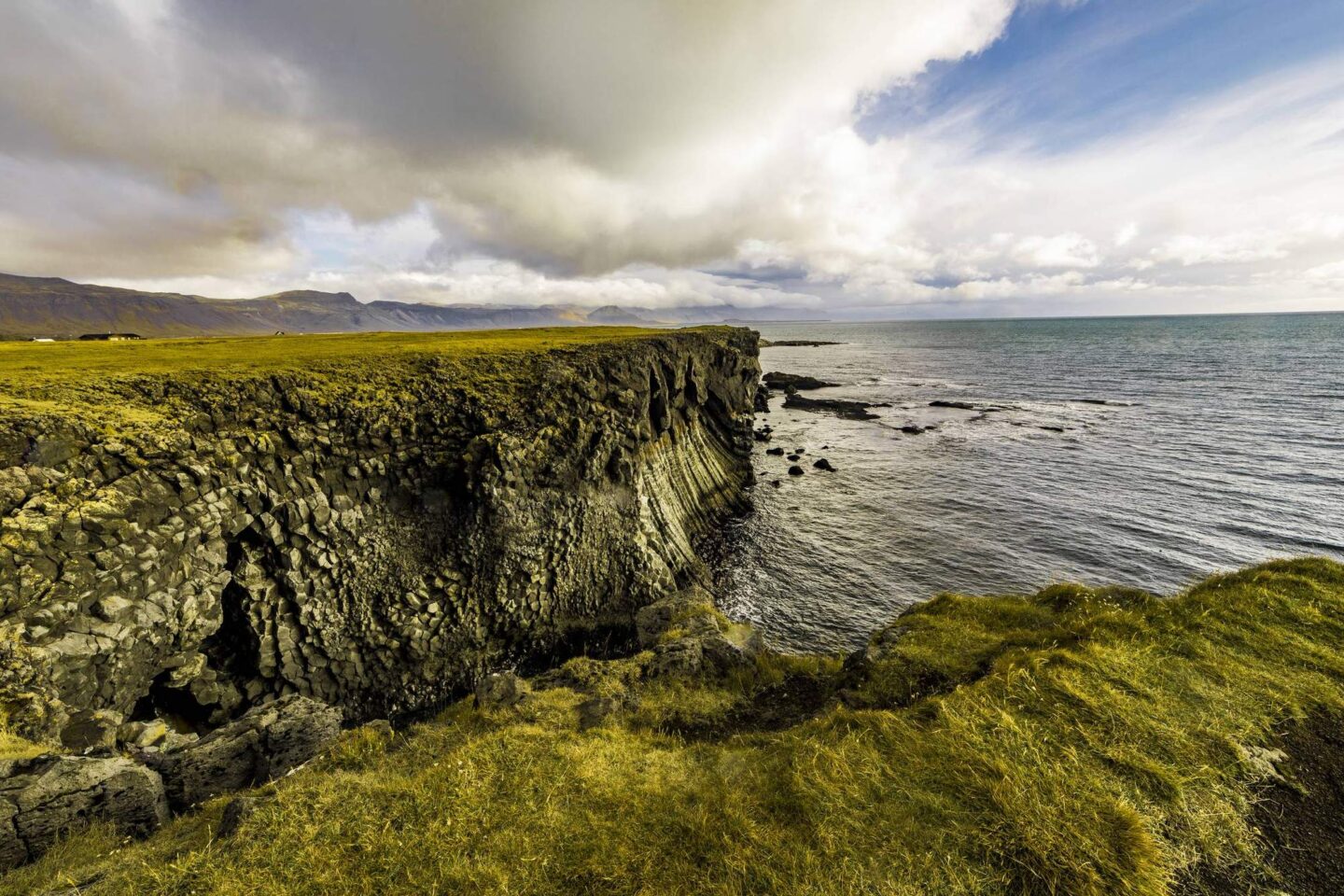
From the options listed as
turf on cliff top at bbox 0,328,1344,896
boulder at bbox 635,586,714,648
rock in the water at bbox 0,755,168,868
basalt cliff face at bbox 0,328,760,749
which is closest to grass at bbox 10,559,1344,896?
turf on cliff top at bbox 0,328,1344,896

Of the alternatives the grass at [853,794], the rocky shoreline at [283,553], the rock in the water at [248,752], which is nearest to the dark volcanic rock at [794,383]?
the rocky shoreline at [283,553]

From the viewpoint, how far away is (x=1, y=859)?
9.03 metres

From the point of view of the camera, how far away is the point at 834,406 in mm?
87688

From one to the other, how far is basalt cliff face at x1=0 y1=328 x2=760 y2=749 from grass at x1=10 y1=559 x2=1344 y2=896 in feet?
26.7

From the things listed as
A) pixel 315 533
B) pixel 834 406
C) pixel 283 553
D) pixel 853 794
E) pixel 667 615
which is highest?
pixel 315 533

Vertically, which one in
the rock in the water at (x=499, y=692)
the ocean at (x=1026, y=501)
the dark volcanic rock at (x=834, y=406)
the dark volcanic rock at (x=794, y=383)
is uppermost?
the dark volcanic rock at (x=794, y=383)

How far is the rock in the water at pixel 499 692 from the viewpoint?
14384 millimetres

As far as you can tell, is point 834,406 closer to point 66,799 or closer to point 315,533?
point 315,533

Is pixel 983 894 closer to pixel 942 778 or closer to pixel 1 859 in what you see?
pixel 942 778

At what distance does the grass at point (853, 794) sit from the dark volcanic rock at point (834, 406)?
68862mm

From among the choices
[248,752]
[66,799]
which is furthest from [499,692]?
[66,799]

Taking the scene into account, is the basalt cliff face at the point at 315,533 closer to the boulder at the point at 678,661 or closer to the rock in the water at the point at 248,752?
the rock in the water at the point at 248,752

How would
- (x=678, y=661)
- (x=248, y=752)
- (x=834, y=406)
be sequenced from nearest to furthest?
(x=248, y=752)
(x=678, y=661)
(x=834, y=406)

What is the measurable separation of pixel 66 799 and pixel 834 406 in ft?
294
